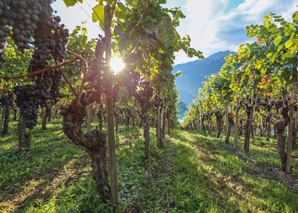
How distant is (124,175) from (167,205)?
1.89m

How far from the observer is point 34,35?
1146 millimetres

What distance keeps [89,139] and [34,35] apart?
83.5 inches

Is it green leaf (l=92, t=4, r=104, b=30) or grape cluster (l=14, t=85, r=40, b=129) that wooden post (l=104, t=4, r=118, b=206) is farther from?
grape cluster (l=14, t=85, r=40, b=129)

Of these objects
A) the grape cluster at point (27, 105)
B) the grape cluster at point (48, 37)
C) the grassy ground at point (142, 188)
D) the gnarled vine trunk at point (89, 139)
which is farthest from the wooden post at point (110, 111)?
the grape cluster at point (27, 105)

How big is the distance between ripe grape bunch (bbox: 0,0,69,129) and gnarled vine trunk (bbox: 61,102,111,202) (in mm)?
751

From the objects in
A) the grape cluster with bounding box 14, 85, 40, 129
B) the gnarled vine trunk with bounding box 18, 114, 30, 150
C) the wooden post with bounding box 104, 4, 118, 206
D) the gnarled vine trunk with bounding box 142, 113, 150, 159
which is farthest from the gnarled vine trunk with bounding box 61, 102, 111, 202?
the gnarled vine trunk with bounding box 18, 114, 30, 150

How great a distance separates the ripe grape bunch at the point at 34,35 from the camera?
0.84 metres

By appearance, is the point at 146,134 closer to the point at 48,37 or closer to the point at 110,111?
the point at 110,111

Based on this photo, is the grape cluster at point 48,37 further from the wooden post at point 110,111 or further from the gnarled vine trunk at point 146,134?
the gnarled vine trunk at point 146,134

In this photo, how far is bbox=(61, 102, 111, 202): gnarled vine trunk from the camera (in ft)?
8.51

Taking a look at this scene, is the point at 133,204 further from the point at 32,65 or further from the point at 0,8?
the point at 0,8

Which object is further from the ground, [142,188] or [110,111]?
[110,111]

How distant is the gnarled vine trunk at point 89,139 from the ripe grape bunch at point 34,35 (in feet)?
2.46

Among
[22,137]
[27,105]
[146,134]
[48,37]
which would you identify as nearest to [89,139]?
[27,105]
